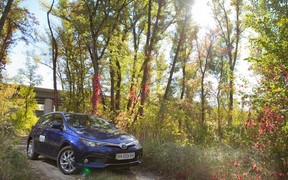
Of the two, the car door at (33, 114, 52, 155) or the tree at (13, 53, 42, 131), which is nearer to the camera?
the car door at (33, 114, 52, 155)

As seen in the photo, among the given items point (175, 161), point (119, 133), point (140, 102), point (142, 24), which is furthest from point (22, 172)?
point (142, 24)

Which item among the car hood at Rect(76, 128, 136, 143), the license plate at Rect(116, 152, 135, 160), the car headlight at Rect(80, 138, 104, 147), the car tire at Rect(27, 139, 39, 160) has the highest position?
the car hood at Rect(76, 128, 136, 143)

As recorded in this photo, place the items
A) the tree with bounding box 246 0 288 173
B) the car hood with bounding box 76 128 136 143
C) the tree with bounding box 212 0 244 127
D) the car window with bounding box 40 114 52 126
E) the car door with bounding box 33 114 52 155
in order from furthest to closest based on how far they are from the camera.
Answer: the tree with bounding box 212 0 244 127 → the car window with bounding box 40 114 52 126 → the car door with bounding box 33 114 52 155 → the car hood with bounding box 76 128 136 143 → the tree with bounding box 246 0 288 173

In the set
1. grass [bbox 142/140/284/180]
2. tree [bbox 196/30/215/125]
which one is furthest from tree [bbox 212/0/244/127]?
grass [bbox 142/140/284/180]

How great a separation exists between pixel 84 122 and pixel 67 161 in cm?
137

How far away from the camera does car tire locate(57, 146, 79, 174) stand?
19.9 ft

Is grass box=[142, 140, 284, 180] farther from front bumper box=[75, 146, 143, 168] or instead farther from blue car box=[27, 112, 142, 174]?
front bumper box=[75, 146, 143, 168]

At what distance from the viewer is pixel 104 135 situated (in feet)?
21.3

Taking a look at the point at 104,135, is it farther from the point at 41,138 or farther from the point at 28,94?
the point at 28,94

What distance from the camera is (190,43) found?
84.3 ft

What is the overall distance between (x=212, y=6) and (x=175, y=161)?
18.1m

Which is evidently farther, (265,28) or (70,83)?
(70,83)

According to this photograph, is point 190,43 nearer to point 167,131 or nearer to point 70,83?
point 70,83

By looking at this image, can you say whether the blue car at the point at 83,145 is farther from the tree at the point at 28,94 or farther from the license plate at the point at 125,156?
the tree at the point at 28,94
